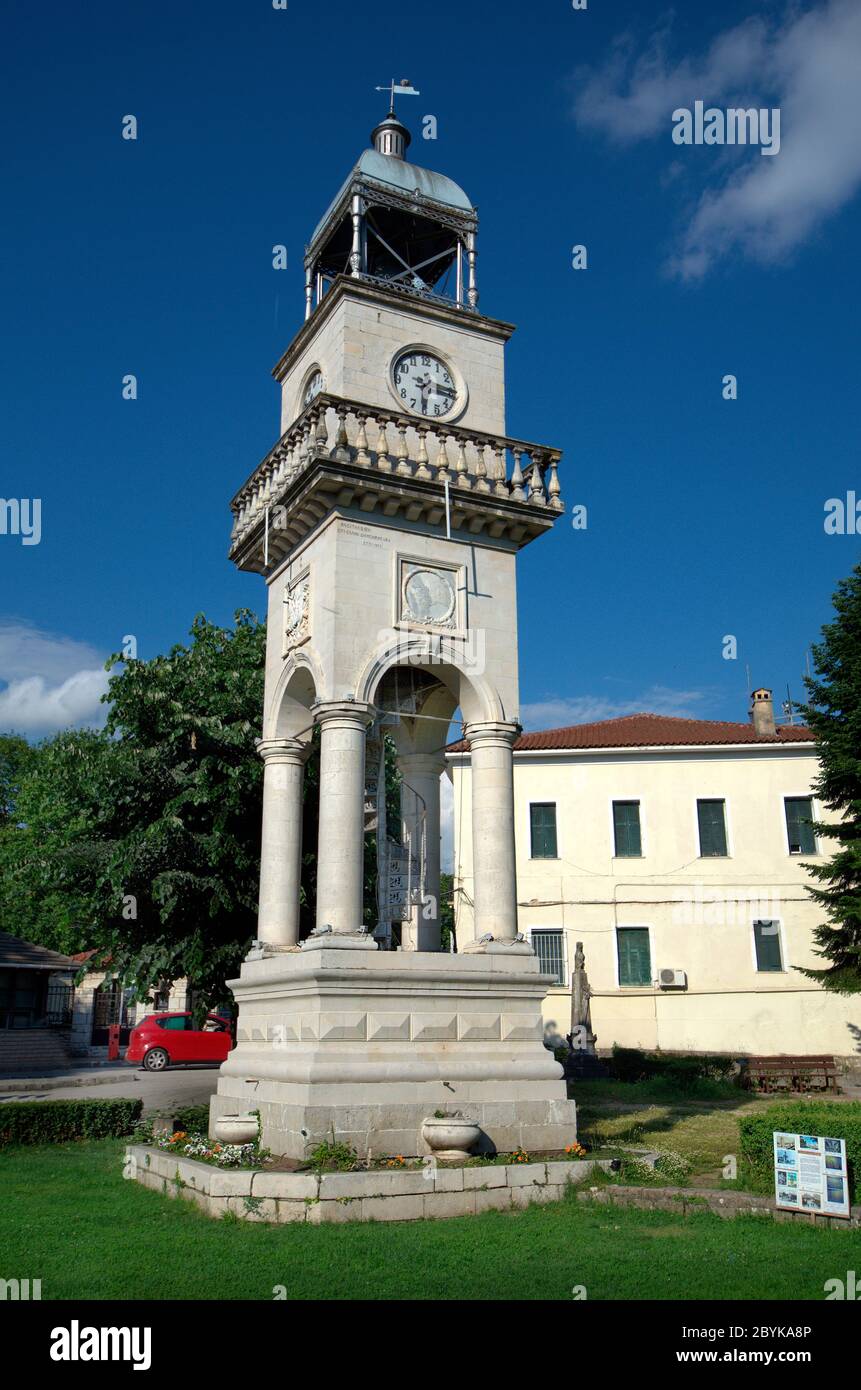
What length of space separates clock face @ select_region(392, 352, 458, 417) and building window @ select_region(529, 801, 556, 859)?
21004mm

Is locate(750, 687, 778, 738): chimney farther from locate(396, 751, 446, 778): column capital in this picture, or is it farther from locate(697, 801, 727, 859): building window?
locate(396, 751, 446, 778): column capital

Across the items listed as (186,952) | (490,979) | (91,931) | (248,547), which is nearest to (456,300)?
(248,547)

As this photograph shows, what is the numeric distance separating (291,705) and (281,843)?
7.17 ft

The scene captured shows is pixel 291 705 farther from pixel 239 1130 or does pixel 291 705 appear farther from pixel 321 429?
pixel 239 1130

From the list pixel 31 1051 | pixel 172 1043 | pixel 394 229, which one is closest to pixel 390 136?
pixel 394 229

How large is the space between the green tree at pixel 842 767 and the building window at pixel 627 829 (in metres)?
9.14

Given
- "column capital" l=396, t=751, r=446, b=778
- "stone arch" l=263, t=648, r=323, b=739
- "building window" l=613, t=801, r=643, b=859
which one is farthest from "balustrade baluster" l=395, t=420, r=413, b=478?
"building window" l=613, t=801, r=643, b=859

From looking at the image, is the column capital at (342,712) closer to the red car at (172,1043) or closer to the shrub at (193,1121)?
the shrub at (193,1121)

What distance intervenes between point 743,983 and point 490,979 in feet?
74.4

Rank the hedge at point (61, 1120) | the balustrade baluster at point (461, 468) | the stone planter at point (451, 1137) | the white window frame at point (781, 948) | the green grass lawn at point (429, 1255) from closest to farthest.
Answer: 1. the green grass lawn at point (429, 1255)
2. the stone planter at point (451, 1137)
3. the balustrade baluster at point (461, 468)
4. the hedge at point (61, 1120)
5. the white window frame at point (781, 948)

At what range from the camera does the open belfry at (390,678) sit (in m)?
13.2

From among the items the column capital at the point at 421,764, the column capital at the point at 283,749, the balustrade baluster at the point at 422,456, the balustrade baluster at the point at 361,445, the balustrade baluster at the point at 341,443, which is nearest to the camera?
the balustrade baluster at the point at 341,443

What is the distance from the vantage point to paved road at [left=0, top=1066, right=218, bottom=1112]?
2548 centimetres

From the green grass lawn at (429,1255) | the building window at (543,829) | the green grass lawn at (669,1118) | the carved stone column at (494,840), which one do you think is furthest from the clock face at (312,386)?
the building window at (543,829)
